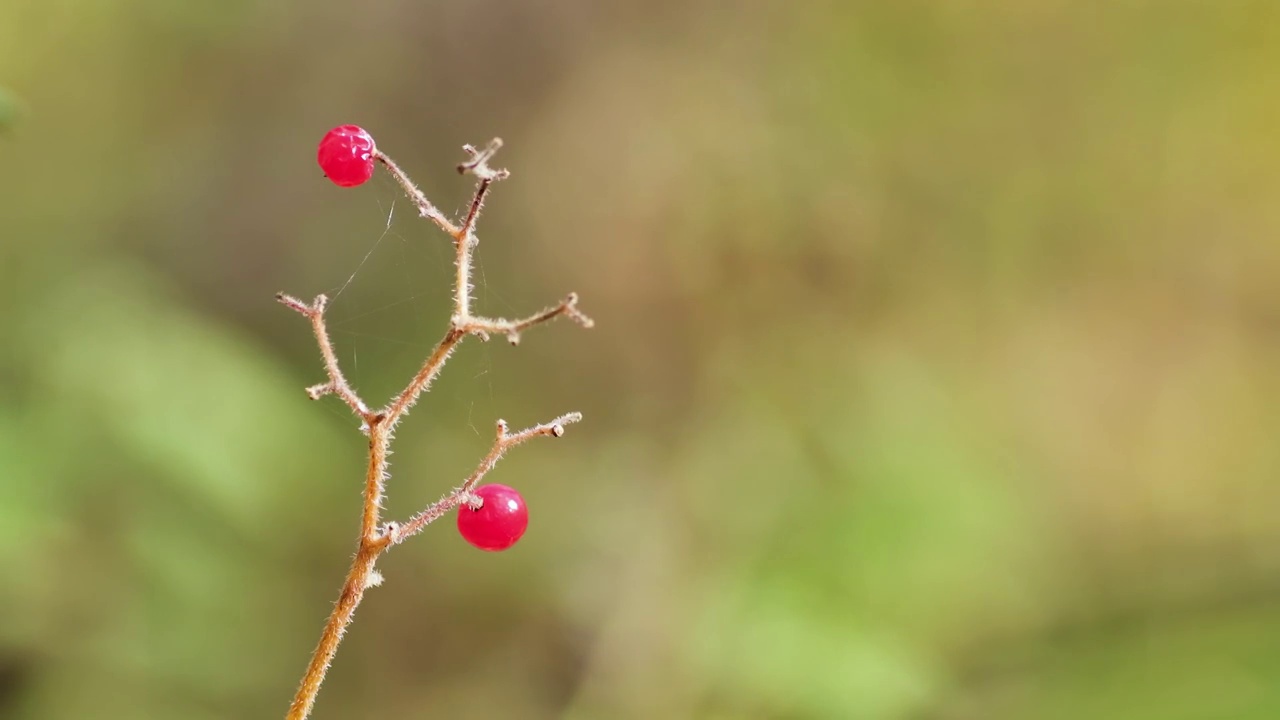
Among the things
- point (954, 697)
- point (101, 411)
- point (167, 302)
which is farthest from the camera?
point (167, 302)

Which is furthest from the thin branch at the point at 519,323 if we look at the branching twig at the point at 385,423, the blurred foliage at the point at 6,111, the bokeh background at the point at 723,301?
the bokeh background at the point at 723,301

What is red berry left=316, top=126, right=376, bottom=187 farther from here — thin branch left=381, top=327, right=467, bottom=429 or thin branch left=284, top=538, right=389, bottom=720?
thin branch left=284, top=538, right=389, bottom=720

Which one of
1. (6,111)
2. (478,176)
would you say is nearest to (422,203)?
(478,176)

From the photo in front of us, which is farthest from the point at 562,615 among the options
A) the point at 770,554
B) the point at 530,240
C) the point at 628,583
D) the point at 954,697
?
the point at 530,240

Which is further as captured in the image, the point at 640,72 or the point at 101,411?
the point at 640,72

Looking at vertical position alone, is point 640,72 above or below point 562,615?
above

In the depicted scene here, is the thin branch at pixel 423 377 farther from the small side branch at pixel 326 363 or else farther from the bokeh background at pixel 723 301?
the bokeh background at pixel 723 301

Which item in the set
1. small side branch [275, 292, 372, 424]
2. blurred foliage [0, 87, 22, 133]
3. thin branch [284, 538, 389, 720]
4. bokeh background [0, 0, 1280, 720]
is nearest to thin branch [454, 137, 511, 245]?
small side branch [275, 292, 372, 424]

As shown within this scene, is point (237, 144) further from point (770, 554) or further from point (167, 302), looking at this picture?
point (770, 554)
